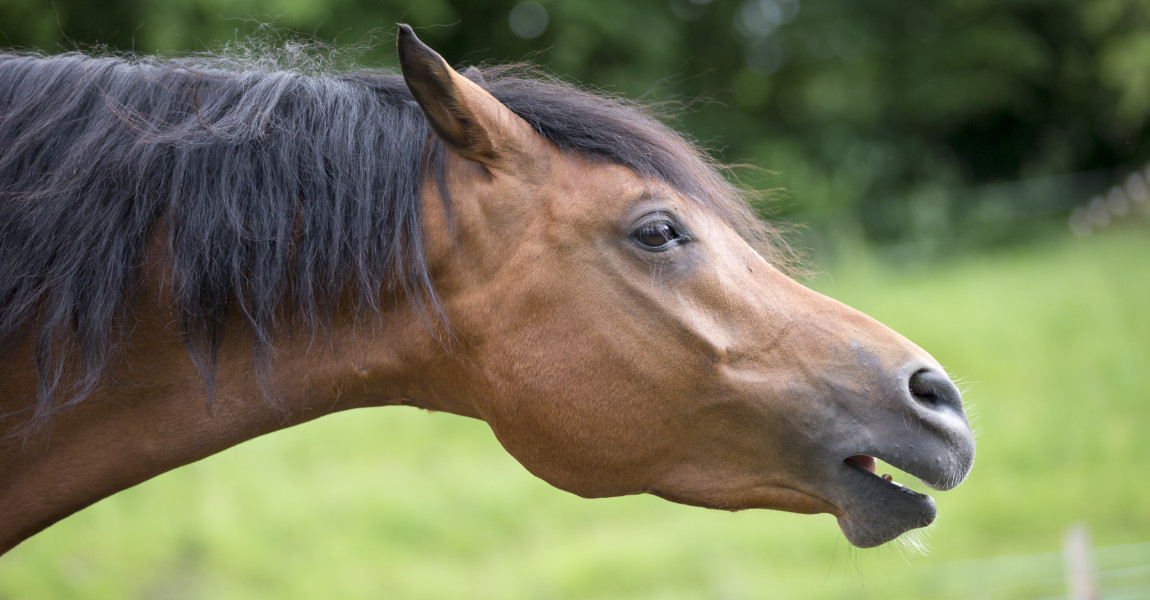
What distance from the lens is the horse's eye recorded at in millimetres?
1907

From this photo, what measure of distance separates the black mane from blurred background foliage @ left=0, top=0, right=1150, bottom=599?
478 millimetres

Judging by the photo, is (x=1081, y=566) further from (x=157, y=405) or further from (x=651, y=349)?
(x=157, y=405)

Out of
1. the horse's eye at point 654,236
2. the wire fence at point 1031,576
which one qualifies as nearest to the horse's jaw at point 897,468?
the horse's eye at point 654,236

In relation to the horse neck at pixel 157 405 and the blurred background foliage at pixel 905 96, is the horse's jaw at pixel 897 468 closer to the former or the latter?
the horse neck at pixel 157 405

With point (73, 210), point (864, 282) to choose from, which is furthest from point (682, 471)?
point (864, 282)

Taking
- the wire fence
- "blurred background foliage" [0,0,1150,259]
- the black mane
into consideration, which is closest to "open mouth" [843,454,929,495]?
the black mane

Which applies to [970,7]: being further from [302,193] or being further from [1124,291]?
[302,193]

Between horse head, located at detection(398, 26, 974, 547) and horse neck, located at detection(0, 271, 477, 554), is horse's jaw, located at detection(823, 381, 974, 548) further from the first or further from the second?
horse neck, located at detection(0, 271, 477, 554)

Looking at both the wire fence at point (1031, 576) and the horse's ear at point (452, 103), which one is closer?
the horse's ear at point (452, 103)

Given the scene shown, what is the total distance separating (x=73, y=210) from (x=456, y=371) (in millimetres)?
918

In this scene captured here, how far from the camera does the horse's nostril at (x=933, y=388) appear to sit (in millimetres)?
1812

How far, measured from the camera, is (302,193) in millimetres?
1886

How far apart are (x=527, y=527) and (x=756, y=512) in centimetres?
190

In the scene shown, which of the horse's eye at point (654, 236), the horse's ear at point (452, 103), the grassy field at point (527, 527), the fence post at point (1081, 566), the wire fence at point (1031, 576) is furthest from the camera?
the grassy field at point (527, 527)
